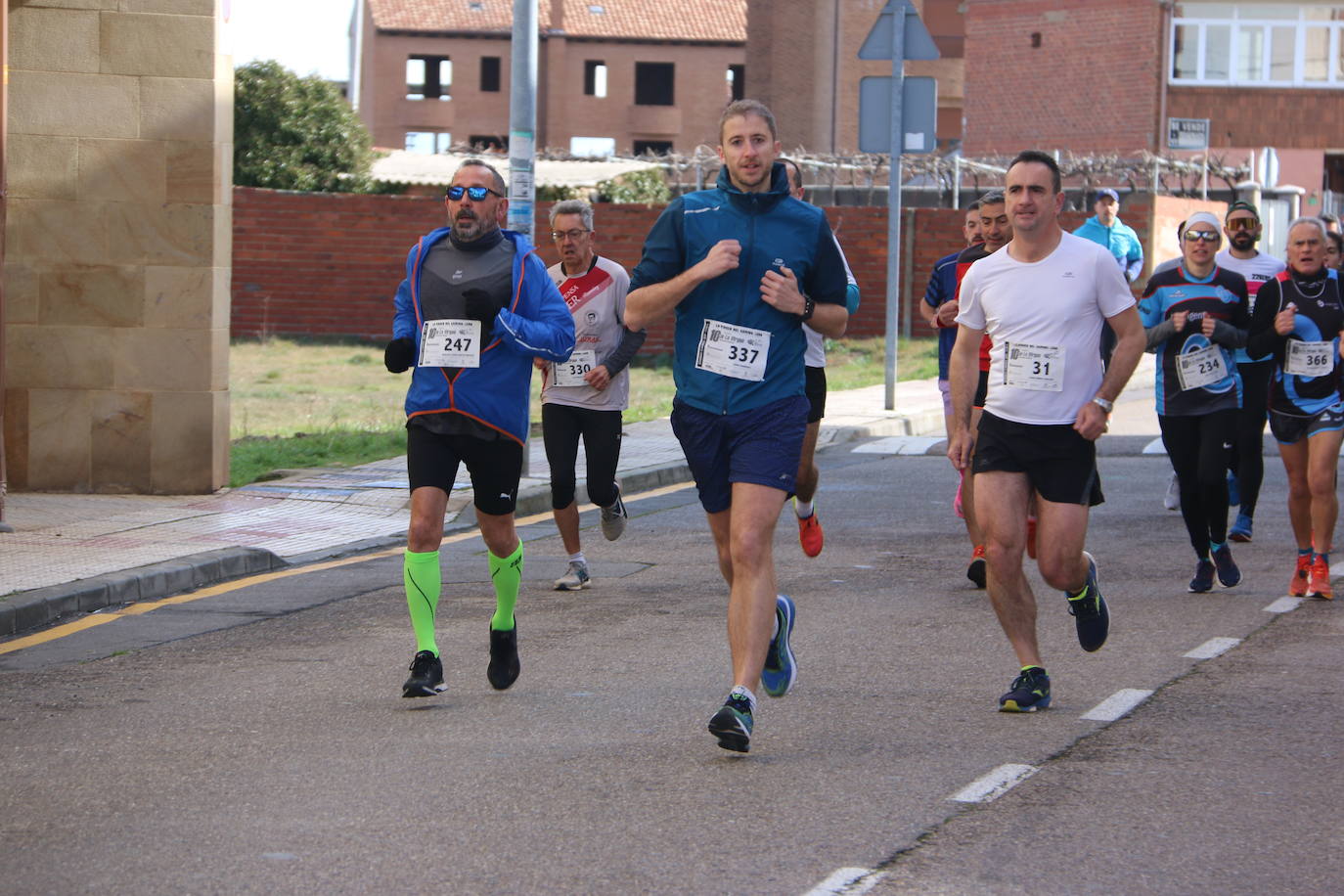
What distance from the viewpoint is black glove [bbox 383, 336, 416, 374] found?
6914 mm

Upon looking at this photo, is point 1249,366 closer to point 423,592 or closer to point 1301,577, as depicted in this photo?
point 1301,577

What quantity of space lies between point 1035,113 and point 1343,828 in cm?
4761

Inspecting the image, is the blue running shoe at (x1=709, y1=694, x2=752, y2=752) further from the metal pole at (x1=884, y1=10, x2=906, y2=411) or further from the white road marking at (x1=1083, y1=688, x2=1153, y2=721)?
the metal pole at (x1=884, y1=10, x2=906, y2=411)

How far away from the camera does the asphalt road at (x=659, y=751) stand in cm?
480

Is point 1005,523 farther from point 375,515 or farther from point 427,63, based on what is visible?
point 427,63

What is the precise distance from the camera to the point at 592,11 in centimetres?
6931

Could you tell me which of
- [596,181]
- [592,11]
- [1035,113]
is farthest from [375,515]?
[592,11]

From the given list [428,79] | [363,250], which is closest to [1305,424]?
[363,250]

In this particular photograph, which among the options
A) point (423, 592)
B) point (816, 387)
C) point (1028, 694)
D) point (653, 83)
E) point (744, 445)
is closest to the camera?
point (744, 445)

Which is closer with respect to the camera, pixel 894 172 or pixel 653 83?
pixel 894 172

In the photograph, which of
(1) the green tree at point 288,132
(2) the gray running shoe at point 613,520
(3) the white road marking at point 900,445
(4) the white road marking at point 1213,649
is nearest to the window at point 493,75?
(1) the green tree at point 288,132

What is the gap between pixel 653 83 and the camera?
69875mm

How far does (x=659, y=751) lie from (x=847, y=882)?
1472 mm

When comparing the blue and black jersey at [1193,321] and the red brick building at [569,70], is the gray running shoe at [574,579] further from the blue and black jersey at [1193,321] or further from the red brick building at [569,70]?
the red brick building at [569,70]
